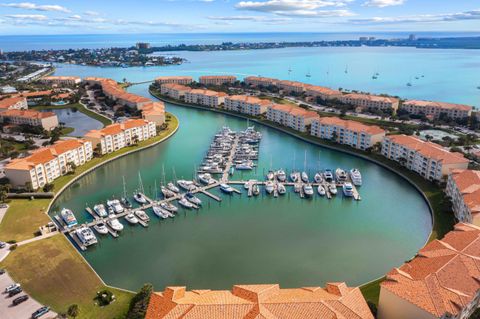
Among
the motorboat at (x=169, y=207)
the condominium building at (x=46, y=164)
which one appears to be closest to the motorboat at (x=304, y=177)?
the motorboat at (x=169, y=207)

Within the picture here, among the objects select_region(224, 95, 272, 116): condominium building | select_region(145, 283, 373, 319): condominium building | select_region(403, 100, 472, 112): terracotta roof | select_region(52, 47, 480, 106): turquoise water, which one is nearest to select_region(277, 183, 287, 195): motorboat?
select_region(145, 283, 373, 319): condominium building

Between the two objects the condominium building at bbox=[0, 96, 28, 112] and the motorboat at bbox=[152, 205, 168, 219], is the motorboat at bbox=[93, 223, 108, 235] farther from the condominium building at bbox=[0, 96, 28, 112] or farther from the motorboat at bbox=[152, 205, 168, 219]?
the condominium building at bbox=[0, 96, 28, 112]

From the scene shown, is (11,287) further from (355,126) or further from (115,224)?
(355,126)

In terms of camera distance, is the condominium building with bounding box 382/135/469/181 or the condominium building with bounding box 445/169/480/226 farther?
the condominium building with bounding box 382/135/469/181

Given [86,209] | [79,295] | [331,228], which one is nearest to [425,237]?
[331,228]

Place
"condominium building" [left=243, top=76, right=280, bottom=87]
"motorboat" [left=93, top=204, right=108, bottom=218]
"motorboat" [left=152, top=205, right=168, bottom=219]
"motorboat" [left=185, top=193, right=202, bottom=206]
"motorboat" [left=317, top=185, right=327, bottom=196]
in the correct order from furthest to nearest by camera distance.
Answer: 1. "condominium building" [left=243, top=76, right=280, bottom=87]
2. "motorboat" [left=317, top=185, right=327, bottom=196]
3. "motorboat" [left=185, top=193, right=202, bottom=206]
4. "motorboat" [left=152, top=205, right=168, bottom=219]
5. "motorboat" [left=93, top=204, right=108, bottom=218]

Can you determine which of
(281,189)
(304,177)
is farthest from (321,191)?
(281,189)

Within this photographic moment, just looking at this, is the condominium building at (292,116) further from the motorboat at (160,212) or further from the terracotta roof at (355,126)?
the motorboat at (160,212)
